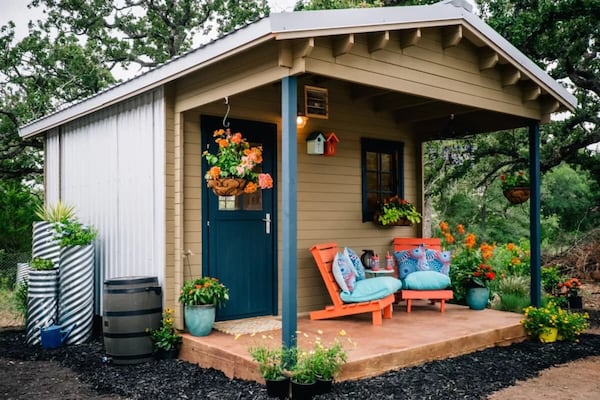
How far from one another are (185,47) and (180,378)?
12.0 meters

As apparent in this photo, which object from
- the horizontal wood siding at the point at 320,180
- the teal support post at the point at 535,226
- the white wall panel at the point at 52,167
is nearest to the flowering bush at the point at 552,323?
the teal support post at the point at 535,226

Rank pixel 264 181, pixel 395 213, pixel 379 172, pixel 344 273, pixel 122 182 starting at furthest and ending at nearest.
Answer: pixel 379 172, pixel 395 213, pixel 122 182, pixel 344 273, pixel 264 181

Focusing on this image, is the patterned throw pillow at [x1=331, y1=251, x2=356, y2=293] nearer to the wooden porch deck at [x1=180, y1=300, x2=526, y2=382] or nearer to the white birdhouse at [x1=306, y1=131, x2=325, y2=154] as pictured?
the wooden porch deck at [x1=180, y1=300, x2=526, y2=382]

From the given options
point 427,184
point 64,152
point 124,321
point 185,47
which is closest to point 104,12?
point 185,47

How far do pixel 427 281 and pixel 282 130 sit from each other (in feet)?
9.74

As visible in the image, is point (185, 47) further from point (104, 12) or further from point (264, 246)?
point (264, 246)

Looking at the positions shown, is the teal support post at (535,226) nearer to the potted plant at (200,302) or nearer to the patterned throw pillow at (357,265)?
the patterned throw pillow at (357,265)

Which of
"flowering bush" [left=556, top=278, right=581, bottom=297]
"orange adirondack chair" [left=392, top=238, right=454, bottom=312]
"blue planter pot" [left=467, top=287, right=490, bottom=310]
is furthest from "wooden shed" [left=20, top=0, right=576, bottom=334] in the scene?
"flowering bush" [left=556, top=278, right=581, bottom=297]

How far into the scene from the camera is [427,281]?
20.9ft

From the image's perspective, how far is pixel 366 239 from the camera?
7.07 meters

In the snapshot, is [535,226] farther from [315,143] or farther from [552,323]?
[315,143]

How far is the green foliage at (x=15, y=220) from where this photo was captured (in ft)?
33.7

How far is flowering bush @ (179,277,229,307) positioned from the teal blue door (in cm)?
38

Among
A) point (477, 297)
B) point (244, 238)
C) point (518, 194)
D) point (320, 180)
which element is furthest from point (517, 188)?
point (244, 238)
